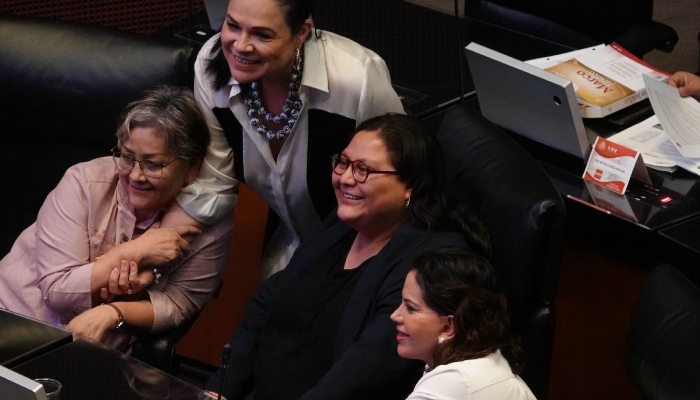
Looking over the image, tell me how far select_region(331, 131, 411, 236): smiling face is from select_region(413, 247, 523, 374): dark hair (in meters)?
0.30

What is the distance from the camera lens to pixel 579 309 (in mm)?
2588

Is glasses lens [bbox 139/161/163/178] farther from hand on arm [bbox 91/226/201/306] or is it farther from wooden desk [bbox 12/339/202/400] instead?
wooden desk [bbox 12/339/202/400]

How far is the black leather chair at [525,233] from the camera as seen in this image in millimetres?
1901

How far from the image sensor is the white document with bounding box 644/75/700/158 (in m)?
2.57

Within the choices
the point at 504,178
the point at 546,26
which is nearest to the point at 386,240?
the point at 504,178

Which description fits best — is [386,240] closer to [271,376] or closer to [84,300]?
[271,376]

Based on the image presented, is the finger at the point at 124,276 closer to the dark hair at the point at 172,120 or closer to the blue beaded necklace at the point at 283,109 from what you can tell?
the dark hair at the point at 172,120

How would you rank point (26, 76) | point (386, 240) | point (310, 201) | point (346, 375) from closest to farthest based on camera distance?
point (346, 375), point (386, 240), point (310, 201), point (26, 76)

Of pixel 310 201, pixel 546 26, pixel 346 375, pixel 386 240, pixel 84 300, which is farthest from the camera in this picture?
pixel 546 26

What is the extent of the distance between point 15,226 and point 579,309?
1487mm

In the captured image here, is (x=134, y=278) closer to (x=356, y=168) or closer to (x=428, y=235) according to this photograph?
(x=356, y=168)

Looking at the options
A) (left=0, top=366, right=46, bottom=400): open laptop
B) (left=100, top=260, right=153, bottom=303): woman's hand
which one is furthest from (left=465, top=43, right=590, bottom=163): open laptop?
(left=0, top=366, right=46, bottom=400): open laptop

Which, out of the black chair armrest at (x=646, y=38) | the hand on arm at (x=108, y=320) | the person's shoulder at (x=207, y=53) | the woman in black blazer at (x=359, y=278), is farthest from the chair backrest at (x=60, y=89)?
the black chair armrest at (x=646, y=38)

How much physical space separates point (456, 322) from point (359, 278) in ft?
1.29
